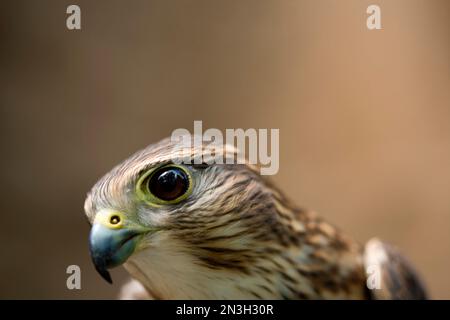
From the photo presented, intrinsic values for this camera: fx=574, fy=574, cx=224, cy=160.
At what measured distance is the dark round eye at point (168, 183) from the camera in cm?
161

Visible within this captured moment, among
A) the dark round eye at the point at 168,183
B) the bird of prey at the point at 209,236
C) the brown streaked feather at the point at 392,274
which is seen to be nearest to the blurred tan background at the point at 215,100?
the brown streaked feather at the point at 392,274


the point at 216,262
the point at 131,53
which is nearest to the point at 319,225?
the point at 216,262

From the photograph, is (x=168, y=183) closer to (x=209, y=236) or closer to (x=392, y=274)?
(x=209, y=236)

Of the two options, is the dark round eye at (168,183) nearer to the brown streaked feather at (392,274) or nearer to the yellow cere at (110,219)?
the yellow cere at (110,219)

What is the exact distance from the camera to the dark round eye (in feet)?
5.27

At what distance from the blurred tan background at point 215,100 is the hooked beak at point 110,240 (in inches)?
72.2

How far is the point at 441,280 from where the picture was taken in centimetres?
403

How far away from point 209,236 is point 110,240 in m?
0.31

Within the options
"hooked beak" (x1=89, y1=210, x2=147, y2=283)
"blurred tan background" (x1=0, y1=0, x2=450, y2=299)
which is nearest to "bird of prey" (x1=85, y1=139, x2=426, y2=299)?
"hooked beak" (x1=89, y1=210, x2=147, y2=283)

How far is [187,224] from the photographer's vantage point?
5.40 ft

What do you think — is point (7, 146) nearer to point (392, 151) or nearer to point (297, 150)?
point (297, 150)

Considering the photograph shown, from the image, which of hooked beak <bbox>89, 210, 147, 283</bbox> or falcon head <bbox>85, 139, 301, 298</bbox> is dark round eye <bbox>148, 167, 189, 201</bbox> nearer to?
falcon head <bbox>85, 139, 301, 298</bbox>

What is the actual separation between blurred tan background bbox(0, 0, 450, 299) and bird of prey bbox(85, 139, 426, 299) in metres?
1.61

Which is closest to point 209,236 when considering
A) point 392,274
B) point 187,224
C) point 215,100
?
point 187,224
